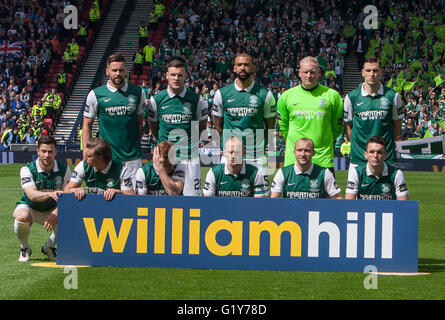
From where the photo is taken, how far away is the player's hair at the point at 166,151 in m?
7.77

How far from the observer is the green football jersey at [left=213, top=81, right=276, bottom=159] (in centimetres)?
873

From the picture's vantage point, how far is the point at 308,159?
777cm

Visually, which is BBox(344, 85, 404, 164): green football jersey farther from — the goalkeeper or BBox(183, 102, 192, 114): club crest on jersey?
BBox(183, 102, 192, 114): club crest on jersey

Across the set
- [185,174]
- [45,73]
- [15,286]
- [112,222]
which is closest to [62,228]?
[112,222]

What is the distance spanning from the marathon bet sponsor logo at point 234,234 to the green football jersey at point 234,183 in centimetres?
73

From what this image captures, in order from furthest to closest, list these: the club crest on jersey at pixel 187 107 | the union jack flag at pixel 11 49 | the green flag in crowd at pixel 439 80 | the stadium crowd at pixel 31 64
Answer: the union jack flag at pixel 11 49, the green flag in crowd at pixel 439 80, the stadium crowd at pixel 31 64, the club crest on jersey at pixel 187 107

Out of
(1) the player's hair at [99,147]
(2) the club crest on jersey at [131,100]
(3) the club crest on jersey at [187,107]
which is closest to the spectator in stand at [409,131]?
(3) the club crest on jersey at [187,107]

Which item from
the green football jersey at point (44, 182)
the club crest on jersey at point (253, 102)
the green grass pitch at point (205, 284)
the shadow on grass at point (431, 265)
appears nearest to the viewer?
the green grass pitch at point (205, 284)

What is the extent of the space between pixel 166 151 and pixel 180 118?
3.44 ft

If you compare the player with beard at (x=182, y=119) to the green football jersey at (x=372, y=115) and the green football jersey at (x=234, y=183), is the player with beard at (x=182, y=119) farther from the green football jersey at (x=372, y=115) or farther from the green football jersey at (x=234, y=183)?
the green football jersey at (x=372, y=115)

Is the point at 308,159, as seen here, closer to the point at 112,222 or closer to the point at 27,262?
the point at 112,222

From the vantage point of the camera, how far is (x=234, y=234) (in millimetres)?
7289

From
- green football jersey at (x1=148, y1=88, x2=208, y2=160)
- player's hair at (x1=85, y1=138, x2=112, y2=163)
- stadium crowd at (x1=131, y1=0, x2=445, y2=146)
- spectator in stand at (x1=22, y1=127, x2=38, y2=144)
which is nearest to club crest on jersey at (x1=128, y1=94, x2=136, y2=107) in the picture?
green football jersey at (x1=148, y1=88, x2=208, y2=160)

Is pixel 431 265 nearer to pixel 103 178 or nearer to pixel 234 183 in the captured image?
pixel 234 183
